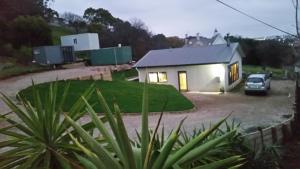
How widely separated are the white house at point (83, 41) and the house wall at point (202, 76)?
18.6 m

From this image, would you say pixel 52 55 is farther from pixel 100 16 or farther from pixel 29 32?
pixel 100 16

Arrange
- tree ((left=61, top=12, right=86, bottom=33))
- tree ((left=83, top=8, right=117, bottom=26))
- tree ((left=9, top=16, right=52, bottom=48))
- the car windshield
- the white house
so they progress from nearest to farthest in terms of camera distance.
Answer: the car windshield → tree ((left=9, top=16, right=52, bottom=48)) → the white house → tree ((left=61, top=12, right=86, bottom=33)) → tree ((left=83, top=8, right=117, bottom=26))

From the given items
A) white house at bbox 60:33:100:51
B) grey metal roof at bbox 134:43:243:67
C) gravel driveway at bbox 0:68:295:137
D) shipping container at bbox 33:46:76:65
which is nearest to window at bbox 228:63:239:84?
grey metal roof at bbox 134:43:243:67

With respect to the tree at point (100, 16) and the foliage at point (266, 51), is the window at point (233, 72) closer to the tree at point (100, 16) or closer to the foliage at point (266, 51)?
the foliage at point (266, 51)

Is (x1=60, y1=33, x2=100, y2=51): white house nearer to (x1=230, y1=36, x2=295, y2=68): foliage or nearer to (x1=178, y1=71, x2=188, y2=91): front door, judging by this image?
(x1=178, y1=71, x2=188, y2=91): front door

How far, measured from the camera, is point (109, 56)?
1806 inches

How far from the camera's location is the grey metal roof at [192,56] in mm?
30866

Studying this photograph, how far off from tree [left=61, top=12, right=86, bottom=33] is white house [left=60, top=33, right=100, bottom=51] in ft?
60.3

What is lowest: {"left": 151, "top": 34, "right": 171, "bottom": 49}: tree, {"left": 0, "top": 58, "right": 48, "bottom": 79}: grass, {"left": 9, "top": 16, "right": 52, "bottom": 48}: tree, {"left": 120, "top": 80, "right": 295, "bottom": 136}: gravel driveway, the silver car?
{"left": 120, "top": 80, "right": 295, "bottom": 136}: gravel driveway

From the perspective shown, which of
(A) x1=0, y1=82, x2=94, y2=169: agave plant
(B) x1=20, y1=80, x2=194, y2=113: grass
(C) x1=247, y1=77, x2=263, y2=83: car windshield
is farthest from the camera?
(C) x1=247, y1=77, x2=263, y2=83: car windshield

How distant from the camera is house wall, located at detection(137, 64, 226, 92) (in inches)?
1193

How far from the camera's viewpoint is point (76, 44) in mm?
50156

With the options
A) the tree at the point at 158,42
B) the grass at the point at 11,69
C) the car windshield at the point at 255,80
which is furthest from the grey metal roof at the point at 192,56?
the tree at the point at 158,42

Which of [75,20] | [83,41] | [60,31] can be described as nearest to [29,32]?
[83,41]
